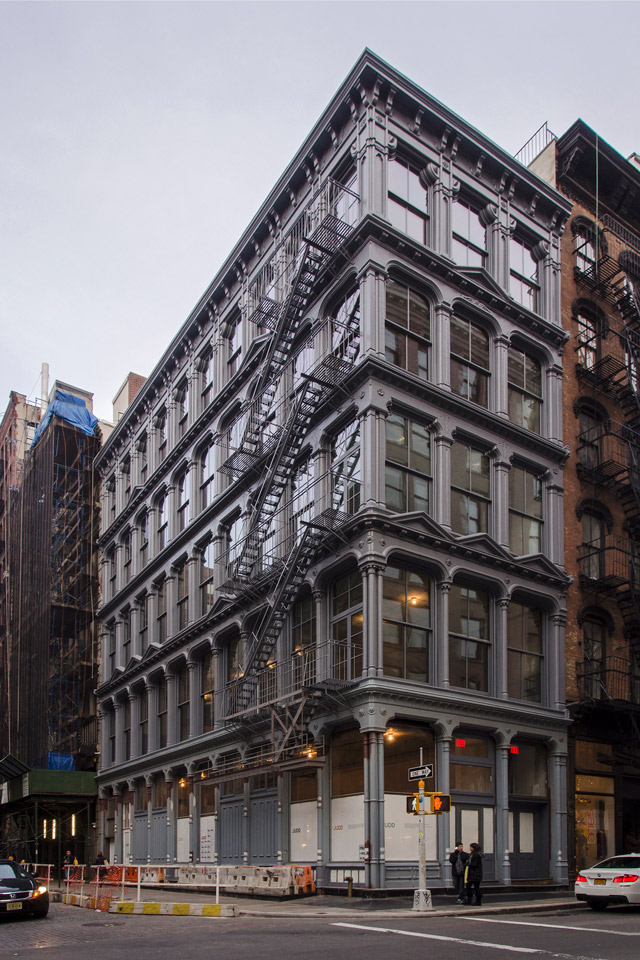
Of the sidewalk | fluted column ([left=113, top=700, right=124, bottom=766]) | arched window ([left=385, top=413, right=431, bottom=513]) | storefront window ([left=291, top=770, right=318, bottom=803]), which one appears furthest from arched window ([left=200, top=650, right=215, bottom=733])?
arched window ([left=385, top=413, right=431, bottom=513])

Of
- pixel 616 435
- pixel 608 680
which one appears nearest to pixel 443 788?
pixel 608 680

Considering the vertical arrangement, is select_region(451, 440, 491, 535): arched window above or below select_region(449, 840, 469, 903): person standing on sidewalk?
above

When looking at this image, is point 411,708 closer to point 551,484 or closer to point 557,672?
point 557,672

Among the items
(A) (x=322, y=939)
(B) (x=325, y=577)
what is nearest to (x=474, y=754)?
(B) (x=325, y=577)

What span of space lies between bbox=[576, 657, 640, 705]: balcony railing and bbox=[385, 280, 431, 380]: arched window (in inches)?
427

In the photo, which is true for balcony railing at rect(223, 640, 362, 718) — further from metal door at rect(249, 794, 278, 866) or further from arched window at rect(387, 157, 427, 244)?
arched window at rect(387, 157, 427, 244)

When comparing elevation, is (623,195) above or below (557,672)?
above

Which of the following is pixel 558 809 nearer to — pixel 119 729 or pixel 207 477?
pixel 207 477

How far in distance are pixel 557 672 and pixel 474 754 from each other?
433 cm

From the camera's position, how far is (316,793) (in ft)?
86.4

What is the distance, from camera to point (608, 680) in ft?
100

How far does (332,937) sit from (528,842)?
13.2 m

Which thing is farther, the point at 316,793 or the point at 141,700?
the point at 141,700

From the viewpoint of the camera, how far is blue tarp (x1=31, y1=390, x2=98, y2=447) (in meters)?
58.2
